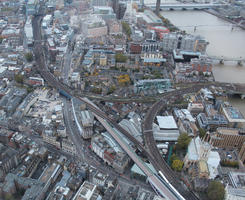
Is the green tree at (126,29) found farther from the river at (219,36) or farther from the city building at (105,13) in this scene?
the river at (219,36)

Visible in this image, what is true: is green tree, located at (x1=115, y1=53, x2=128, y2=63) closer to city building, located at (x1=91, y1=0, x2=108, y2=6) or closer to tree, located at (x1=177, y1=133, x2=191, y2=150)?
tree, located at (x1=177, y1=133, x2=191, y2=150)

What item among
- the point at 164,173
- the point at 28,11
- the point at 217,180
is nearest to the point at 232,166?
the point at 217,180

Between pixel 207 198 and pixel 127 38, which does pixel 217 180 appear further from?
pixel 127 38

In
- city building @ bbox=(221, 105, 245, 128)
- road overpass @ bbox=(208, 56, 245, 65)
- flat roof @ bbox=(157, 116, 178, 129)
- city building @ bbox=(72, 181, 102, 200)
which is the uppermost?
road overpass @ bbox=(208, 56, 245, 65)

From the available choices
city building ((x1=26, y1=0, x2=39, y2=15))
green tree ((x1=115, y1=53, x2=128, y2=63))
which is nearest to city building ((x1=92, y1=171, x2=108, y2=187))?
green tree ((x1=115, y1=53, x2=128, y2=63))

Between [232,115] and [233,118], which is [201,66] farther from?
[233,118]

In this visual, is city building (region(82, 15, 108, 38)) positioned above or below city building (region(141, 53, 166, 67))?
above

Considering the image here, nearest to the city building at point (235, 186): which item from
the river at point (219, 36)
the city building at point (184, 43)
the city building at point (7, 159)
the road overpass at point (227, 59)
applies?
the city building at point (7, 159)
